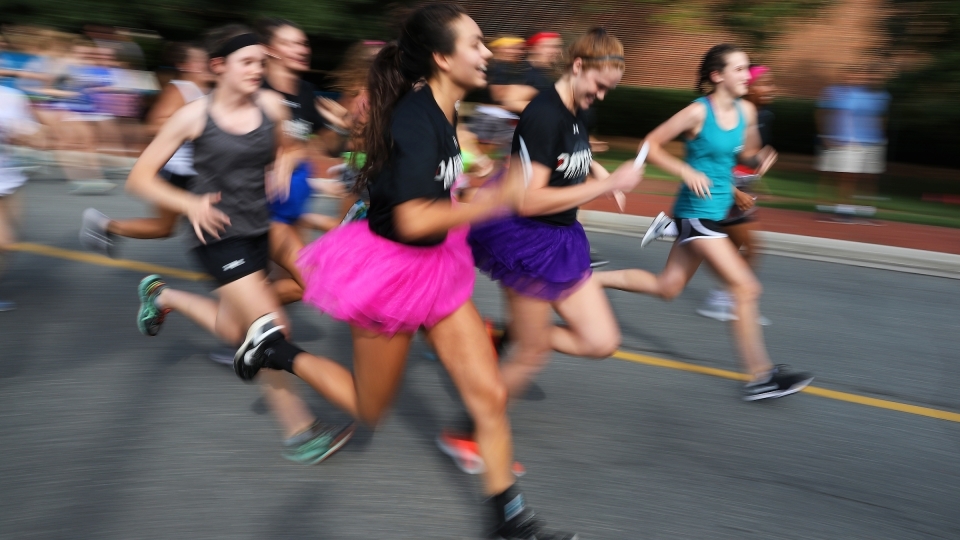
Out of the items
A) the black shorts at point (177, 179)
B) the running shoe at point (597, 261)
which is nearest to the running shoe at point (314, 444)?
the black shorts at point (177, 179)

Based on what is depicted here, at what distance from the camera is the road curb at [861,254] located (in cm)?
916

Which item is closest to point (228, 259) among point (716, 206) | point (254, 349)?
point (254, 349)

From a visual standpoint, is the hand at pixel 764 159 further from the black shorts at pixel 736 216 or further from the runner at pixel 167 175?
the runner at pixel 167 175

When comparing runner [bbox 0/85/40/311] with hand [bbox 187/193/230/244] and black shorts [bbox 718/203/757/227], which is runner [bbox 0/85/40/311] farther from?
black shorts [bbox 718/203/757/227]

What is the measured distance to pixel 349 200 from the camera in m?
6.28

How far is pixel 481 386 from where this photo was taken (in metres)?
3.54

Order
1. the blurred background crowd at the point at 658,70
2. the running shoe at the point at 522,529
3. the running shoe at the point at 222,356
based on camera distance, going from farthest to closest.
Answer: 1. the blurred background crowd at the point at 658,70
2. the running shoe at the point at 222,356
3. the running shoe at the point at 522,529

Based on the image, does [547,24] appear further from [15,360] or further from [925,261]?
[15,360]

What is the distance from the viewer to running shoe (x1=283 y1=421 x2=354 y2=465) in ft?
14.4

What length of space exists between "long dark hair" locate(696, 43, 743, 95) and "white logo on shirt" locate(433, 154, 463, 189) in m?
2.44

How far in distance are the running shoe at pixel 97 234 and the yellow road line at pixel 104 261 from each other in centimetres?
109

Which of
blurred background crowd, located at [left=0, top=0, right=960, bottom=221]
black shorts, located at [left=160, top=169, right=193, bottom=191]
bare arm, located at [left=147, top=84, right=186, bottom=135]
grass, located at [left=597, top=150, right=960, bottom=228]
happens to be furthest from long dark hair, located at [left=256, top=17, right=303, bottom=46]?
grass, located at [left=597, top=150, right=960, bottom=228]

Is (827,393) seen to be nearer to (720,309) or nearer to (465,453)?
(720,309)

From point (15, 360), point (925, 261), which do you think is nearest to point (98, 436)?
point (15, 360)
